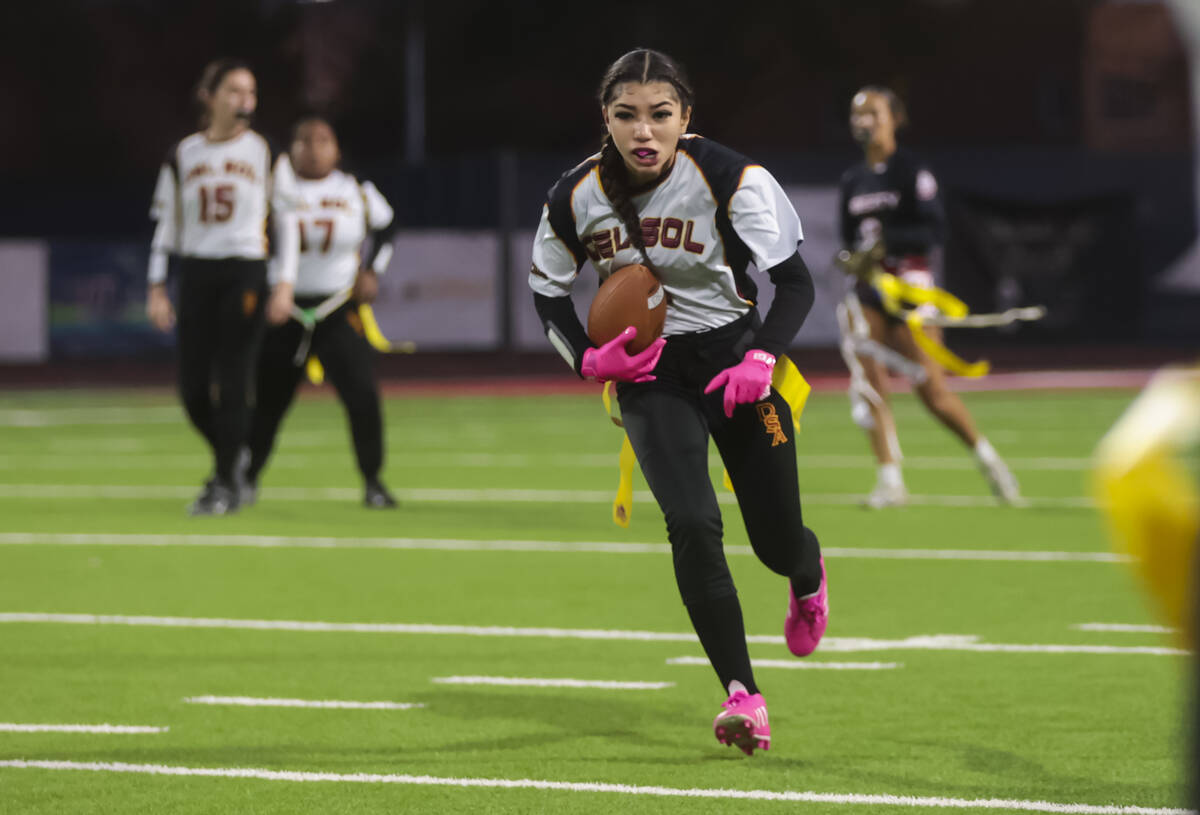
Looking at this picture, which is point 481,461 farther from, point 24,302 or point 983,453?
point 24,302

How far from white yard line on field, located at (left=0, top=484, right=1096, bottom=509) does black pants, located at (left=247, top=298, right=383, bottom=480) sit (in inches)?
28.4

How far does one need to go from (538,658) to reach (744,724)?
2136mm

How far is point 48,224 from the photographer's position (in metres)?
33.2

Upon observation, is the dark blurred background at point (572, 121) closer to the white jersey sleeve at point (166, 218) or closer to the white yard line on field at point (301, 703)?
the white jersey sleeve at point (166, 218)

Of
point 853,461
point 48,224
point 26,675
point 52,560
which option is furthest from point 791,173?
point 26,675

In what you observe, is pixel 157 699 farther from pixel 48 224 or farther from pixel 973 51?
pixel 973 51

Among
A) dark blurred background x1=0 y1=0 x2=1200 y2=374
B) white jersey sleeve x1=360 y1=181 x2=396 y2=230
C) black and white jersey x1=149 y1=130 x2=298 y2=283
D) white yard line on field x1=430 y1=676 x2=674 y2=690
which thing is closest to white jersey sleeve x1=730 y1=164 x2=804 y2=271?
white yard line on field x1=430 y1=676 x2=674 y2=690

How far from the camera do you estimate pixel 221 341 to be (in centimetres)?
1242

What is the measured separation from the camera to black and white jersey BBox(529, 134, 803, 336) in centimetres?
603

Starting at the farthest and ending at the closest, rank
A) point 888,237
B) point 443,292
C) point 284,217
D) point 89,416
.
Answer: point 443,292 < point 89,416 < point 284,217 < point 888,237

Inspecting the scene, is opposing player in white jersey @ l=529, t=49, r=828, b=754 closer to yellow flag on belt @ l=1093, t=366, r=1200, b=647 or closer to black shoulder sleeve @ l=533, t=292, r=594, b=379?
black shoulder sleeve @ l=533, t=292, r=594, b=379

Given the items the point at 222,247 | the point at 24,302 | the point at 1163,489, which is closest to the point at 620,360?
the point at 1163,489

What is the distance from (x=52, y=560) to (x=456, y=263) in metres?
20.6

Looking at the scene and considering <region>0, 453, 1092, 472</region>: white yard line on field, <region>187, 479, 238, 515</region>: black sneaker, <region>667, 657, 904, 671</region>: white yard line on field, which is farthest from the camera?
<region>0, 453, 1092, 472</region>: white yard line on field
